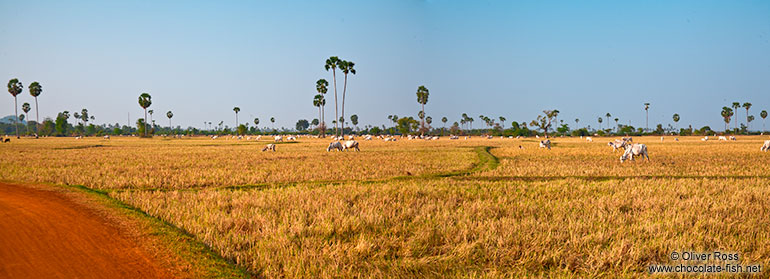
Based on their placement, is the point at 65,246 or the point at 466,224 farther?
the point at 466,224

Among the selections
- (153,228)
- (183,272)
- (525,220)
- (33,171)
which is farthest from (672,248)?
(33,171)

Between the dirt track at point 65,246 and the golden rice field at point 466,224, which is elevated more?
Result: the dirt track at point 65,246

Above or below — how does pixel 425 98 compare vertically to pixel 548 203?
above

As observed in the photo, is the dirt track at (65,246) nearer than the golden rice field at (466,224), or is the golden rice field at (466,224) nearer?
the dirt track at (65,246)

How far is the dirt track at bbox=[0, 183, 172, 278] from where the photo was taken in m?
5.90

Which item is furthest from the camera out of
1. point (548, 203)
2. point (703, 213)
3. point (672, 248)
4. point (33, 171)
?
point (33, 171)

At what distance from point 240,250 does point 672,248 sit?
24.5 ft

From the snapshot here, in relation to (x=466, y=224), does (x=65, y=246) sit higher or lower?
higher

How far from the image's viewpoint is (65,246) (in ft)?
22.7

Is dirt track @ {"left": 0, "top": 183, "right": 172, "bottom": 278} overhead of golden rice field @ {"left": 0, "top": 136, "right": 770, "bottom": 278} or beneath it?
overhead

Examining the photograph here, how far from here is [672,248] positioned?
7.02 meters

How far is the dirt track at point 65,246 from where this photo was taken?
5902mm

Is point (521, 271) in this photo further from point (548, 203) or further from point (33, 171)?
point (33, 171)

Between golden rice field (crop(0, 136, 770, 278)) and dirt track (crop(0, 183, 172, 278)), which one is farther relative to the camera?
golden rice field (crop(0, 136, 770, 278))
